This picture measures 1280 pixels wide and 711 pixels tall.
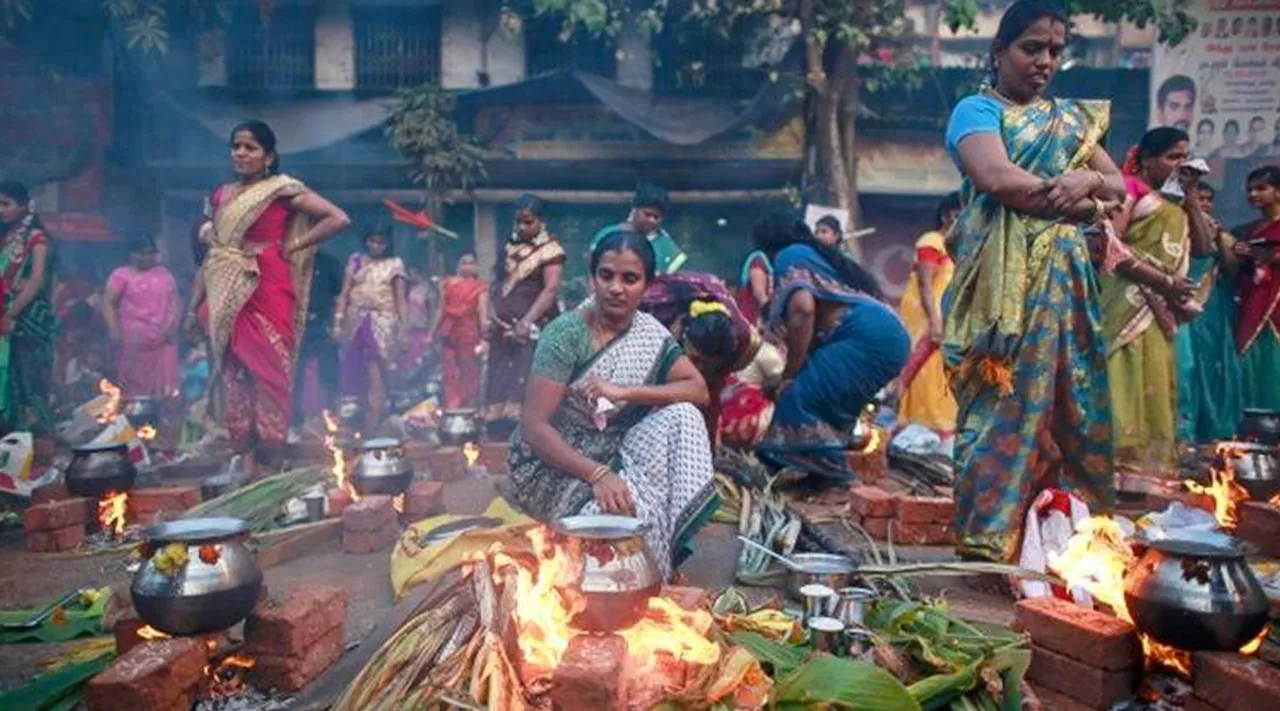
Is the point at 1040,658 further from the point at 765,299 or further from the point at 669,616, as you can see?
the point at 765,299

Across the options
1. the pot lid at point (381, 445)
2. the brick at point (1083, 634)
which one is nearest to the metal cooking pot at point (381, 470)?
the pot lid at point (381, 445)

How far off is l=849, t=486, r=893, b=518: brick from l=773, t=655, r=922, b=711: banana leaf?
2500mm

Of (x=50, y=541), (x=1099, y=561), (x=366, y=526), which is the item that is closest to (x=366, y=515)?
(x=366, y=526)

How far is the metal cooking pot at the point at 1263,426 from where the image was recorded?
6.03 metres

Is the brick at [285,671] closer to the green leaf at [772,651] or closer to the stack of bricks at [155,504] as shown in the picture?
the green leaf at [772,651]

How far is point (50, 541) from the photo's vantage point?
5.24 m

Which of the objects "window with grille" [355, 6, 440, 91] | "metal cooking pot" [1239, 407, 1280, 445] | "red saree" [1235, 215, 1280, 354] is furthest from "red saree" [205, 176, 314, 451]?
"window with grille" [355, 6, 440, 91]

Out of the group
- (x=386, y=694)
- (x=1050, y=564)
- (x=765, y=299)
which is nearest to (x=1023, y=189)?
(x=1050, y=564)

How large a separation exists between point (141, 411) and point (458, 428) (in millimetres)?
2735

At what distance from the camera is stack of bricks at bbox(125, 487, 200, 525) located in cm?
567

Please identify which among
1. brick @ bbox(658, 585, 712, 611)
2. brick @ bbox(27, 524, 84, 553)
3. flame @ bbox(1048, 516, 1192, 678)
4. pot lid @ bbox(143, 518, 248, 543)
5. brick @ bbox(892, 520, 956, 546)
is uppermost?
pot lid @ bbox(143, 518, 248, 543)

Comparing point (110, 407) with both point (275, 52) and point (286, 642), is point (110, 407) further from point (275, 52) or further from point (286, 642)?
point (275, 52)

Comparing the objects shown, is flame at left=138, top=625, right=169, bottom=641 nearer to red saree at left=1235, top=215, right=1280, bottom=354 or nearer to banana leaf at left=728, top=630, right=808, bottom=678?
banana leaf at left=728, top=630, right=808, bottom=678

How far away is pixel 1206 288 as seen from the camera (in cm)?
755
